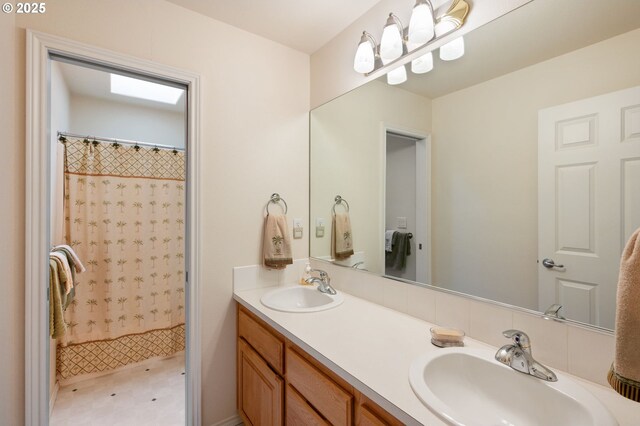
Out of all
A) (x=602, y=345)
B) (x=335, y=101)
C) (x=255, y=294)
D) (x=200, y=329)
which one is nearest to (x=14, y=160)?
(x=200, y=329)

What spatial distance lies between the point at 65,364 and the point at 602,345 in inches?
123

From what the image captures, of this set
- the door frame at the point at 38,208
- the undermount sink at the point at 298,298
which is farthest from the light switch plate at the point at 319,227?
the door frame at the point at 38,208

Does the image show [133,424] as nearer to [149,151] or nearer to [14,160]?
[14,160]

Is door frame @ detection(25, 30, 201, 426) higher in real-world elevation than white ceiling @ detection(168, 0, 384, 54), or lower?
lower

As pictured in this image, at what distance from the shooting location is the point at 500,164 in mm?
1070

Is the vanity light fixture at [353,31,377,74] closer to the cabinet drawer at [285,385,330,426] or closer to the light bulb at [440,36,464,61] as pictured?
the light bulb at [440,36,464,61]

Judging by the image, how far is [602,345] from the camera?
0.81m

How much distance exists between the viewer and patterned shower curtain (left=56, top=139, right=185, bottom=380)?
7.32 feet

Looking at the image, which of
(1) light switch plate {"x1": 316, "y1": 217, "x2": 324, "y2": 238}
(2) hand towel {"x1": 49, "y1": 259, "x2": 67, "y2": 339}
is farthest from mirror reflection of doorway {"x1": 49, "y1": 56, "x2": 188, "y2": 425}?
(1) light switch plate {"x1": 316, "y1": 217, "x2": 324, "y2": 238}

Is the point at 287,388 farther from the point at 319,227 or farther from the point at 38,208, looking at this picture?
the point at 38,208

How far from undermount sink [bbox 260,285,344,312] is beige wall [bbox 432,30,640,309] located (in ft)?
2.15

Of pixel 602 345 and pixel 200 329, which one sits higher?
pixel 602 345

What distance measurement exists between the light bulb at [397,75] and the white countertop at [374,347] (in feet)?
3.74

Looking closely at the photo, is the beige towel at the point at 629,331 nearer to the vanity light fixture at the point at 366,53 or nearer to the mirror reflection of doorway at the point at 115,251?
the vanity light fixture at the point at 366,53
